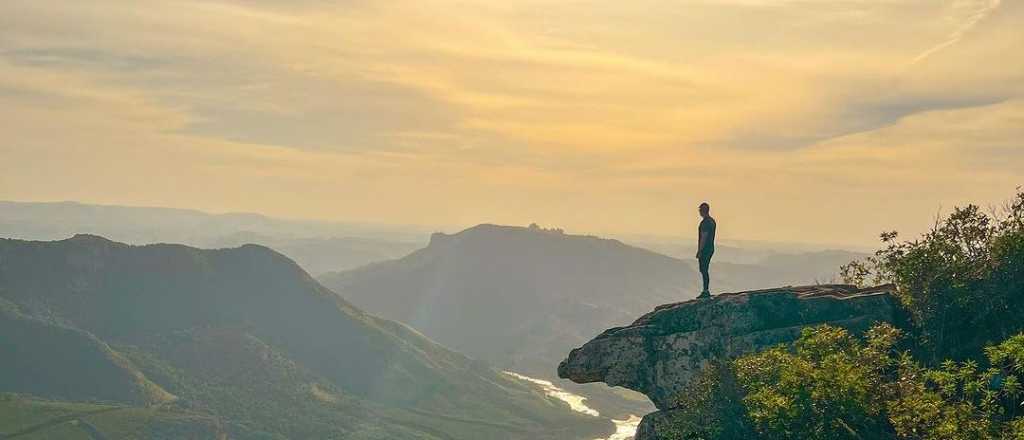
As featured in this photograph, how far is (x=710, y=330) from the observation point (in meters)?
46.8

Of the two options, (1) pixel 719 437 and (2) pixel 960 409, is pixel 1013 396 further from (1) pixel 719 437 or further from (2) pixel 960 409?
(1) pixel 719 437

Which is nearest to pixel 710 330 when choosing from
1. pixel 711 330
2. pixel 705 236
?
pixel 711 330

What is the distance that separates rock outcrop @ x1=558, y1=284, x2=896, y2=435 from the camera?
145 feet

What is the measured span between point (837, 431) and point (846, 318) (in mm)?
15017

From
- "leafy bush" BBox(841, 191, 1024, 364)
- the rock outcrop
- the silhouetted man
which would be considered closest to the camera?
"leafy bush" BBox(841, 191, 1024, 364)

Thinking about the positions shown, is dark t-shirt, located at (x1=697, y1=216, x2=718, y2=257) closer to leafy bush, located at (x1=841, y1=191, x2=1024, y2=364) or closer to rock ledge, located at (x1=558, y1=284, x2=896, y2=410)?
rock ledge, located at (x1=558, y1=284, x2=896, y2=410)

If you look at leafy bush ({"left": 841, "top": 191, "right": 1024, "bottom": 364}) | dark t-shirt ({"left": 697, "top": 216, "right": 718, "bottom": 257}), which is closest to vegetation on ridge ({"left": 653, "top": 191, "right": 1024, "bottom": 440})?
leafy bush ({"left": 841, "top": 191, "right": 1024, "bottom": 364})

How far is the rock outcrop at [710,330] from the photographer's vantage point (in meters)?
44.2

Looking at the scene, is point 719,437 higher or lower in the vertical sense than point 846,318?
lower

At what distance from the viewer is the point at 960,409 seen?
28094 millimetres

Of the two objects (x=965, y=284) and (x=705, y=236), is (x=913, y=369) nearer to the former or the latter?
(x=965, y=284)

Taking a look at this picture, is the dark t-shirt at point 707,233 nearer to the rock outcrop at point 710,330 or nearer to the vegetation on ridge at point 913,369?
the rock outcrop at point 710,330

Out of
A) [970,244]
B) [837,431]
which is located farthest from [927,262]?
[837,431]

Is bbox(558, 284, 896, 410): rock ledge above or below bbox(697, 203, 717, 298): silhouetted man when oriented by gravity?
below
